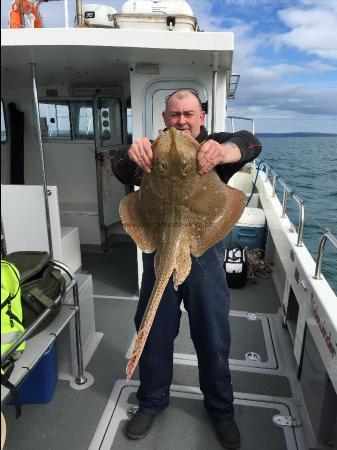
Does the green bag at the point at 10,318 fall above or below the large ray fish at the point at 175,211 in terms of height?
below

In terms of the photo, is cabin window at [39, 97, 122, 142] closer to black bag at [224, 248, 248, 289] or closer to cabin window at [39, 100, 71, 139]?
cabin window at [39, 100, 71, 139]

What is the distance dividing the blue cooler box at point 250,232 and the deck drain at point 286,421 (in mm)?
3202

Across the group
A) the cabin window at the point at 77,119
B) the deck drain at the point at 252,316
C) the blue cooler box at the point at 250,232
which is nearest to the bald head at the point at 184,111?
the deck drain at the point at 252,316

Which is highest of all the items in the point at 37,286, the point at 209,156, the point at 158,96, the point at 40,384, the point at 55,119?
the point at 158,96

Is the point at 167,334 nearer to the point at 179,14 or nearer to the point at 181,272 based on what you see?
the point at 181,272

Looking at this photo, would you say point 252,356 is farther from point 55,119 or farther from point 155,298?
point 55,119

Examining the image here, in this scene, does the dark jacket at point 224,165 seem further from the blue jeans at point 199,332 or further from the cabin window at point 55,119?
the cabin window at point 55,119

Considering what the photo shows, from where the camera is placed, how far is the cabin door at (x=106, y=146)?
20.5 ft

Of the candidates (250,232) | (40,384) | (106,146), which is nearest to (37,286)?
(40,384)

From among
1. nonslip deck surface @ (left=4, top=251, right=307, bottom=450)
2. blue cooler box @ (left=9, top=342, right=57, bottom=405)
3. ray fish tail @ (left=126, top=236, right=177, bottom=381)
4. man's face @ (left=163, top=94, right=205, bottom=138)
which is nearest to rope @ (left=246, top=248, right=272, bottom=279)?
nonslip deck surface @ (left=4, top=251, right=307, bottom=450)

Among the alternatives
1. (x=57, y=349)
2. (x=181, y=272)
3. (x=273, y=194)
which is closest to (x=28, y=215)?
(x=57, y=349)

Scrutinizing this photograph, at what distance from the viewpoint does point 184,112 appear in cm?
210

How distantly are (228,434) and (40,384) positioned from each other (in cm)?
148

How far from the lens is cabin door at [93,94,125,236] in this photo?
6.24m
